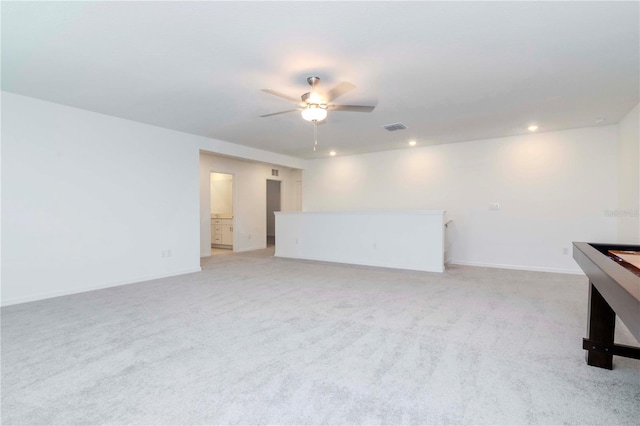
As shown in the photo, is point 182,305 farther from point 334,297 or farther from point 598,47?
point 598,47

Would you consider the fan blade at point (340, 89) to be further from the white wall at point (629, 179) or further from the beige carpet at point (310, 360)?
the white wall at point (629, 179)

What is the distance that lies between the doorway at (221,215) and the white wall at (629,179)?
770cm

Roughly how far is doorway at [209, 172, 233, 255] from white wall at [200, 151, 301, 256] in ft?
1.47

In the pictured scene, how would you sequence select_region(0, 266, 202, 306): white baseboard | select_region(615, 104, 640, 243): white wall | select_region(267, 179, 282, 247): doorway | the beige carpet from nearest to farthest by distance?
the beige carpet, select_region(0, 266, 202, 306): white baseboard, select_region(615, 104, 640, 243): white wall, select_region(267, 179, 282, 247): doorway

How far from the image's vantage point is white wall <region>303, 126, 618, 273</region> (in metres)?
5.05

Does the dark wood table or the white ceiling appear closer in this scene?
the dark wood table

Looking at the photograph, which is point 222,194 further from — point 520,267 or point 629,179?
point 629,179

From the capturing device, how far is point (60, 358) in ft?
7.42

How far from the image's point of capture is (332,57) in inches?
107

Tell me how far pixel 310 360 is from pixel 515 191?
520 cm

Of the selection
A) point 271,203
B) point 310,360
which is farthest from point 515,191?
point 271,203

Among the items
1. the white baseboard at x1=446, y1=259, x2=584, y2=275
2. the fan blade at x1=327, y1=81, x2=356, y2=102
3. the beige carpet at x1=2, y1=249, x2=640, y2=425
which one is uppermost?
the fan blade at x1=327, y1=81, x2=356, y2=102

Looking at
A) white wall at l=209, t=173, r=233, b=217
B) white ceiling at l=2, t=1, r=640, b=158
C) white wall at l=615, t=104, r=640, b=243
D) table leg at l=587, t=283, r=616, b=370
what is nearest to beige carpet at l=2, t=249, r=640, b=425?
table leg at l=587, t=283, r=616, b=370

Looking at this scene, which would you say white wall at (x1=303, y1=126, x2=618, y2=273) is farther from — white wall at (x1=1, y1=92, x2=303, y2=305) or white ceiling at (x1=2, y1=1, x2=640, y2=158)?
white wall at (x1=1, y1=92, x2=303, y2=305)
